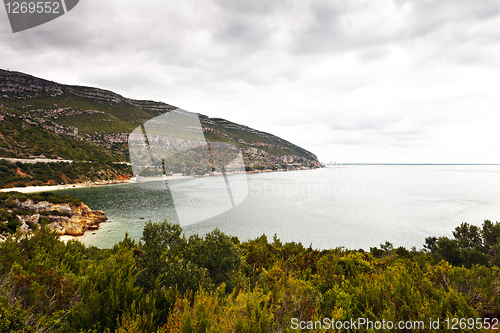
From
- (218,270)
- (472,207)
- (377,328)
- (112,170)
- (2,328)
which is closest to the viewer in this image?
(2,328)

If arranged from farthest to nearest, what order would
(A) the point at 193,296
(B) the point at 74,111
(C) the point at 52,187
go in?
(B) the point at 74,111 < (C) the point at 52,187 < (A) the point at 193,296

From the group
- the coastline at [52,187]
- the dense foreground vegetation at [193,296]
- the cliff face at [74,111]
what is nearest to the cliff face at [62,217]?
the dense foreground vegetation at [193,296]

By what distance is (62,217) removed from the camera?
2539 centimetres

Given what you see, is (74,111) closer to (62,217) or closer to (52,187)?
(52,187)

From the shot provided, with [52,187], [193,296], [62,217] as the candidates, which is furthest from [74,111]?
[193,296]

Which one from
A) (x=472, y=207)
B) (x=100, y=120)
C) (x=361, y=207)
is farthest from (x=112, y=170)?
(x=472, y=207)

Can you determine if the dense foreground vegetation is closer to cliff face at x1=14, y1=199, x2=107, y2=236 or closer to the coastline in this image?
cliff face at x1=14, y1=199, x2=107, y2=236

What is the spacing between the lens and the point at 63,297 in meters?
3.99

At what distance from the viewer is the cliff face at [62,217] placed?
76.2 ft

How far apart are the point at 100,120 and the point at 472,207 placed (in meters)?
147

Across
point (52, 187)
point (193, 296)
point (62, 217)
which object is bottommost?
point (62, 217)

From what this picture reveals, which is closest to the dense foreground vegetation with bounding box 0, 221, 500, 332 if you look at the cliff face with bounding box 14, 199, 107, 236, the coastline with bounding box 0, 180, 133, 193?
the cliff face with bounding box 14, 199, 107, 236

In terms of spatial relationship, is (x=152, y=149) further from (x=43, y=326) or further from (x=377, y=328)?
(x=377, y=328)

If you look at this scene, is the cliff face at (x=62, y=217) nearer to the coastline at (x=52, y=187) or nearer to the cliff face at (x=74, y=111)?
the coastline at (x=52, y=187)
